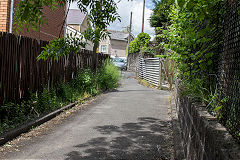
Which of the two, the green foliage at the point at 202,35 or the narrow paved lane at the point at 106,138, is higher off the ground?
the green foliage at the point at 202,35

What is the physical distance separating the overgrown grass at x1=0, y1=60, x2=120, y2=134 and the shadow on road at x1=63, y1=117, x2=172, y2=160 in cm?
186

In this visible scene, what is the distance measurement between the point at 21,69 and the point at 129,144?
11.8ft

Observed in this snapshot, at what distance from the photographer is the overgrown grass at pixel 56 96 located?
5.90 m

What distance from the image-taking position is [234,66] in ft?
7.88

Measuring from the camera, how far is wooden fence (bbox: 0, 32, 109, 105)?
19.4 ft

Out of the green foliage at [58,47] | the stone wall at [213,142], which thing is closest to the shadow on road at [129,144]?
the green foliage at [58,47]

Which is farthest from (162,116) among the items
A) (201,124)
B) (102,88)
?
(102,88)

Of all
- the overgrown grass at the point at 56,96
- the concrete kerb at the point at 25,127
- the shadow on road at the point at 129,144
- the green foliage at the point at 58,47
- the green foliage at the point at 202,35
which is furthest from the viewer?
the overgrown grass at the point at 56,96

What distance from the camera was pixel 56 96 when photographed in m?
8.57

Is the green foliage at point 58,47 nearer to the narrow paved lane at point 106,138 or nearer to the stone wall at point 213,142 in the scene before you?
the narrow paved lane at point 106,138

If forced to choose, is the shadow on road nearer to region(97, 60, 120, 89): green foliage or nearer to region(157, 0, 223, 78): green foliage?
region(157, 0, 223, 78): green foliage

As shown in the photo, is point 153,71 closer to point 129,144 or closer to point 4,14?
point 4,14

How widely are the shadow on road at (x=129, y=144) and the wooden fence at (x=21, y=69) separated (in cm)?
231

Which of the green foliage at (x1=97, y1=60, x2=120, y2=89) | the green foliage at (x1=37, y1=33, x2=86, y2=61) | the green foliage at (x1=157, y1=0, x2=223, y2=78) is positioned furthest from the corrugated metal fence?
the green foliage at (x1=37, y1=33, x2=86, y2=61)
